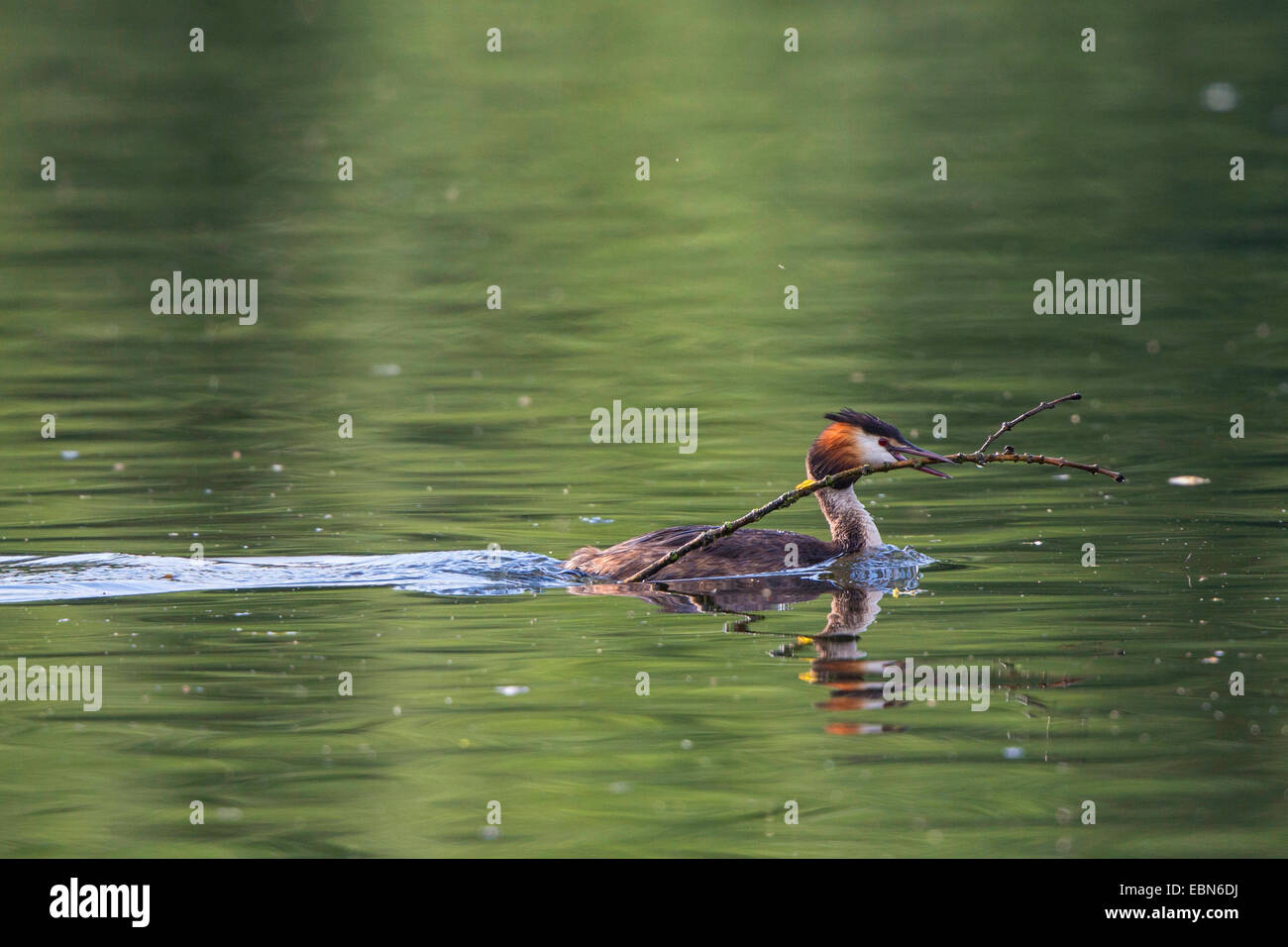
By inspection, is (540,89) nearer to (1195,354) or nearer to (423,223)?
(423,223)

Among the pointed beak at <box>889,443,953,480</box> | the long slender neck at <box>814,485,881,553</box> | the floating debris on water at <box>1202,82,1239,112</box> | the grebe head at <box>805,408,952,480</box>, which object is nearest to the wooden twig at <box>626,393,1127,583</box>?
the pointed beak at <box>889,443,953,480</box>

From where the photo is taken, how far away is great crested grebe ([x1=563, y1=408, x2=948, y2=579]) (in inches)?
498

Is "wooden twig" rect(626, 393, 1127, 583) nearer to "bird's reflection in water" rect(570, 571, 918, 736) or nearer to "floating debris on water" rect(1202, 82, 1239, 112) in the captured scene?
"bird's reflection in water" rect(570, 571, 918, 736)

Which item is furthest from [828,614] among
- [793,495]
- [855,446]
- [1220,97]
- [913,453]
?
[1220,97]

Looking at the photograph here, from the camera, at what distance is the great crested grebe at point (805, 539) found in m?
12.6

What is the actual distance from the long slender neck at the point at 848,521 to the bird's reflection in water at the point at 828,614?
61 centimetres

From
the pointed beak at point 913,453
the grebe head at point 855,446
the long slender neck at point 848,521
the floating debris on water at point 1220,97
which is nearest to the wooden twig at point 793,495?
the pointed beak at point 913,453

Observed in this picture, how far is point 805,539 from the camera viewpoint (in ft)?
44.1

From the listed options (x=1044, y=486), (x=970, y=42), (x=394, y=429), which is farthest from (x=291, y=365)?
(x=970, y=42)

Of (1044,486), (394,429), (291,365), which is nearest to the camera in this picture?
(1044,486)

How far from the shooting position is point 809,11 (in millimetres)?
46094

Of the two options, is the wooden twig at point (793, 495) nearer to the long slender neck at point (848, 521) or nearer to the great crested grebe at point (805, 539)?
the great crested grebe at point (805, 539)

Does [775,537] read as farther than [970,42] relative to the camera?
No

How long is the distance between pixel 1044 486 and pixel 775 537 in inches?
121
